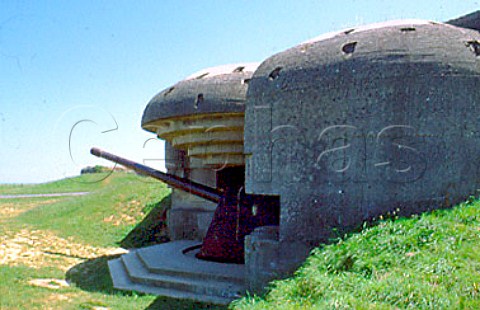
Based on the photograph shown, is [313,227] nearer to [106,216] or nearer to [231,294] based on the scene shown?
[231,294]

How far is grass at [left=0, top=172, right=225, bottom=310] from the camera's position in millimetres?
5738

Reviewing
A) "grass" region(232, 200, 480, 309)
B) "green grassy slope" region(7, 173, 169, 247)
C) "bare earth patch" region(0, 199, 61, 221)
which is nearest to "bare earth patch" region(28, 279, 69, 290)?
"grass" region(232, 200, 480, 309)

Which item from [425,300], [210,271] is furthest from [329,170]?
[210,271]

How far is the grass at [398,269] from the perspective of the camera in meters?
2.87

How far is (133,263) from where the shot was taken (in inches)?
291

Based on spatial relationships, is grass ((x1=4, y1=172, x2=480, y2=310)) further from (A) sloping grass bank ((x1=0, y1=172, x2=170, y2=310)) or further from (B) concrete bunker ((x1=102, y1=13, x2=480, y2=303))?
(B) concrete bunker ((x1=102, y1=13, x2=480, y2=303))

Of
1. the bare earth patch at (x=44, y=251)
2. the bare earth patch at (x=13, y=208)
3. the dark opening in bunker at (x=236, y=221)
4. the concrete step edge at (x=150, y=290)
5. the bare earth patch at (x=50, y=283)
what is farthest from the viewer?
the bare earth patch at (x=13, y=208)

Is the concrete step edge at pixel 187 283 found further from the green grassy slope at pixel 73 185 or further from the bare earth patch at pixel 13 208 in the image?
the green grassy slope at pixel 73 185

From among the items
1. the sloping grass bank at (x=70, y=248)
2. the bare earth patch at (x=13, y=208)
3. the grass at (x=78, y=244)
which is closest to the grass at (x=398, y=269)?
the grass at (x=78, y=244)

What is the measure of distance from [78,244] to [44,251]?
117 centimetres

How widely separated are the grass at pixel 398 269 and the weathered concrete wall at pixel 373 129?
0.32m

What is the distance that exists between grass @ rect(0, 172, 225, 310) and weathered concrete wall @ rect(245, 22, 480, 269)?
201 centimetres

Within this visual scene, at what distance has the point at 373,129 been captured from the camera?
4398 mm

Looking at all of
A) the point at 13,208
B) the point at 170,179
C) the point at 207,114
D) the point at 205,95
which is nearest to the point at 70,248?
the point at 170,179
